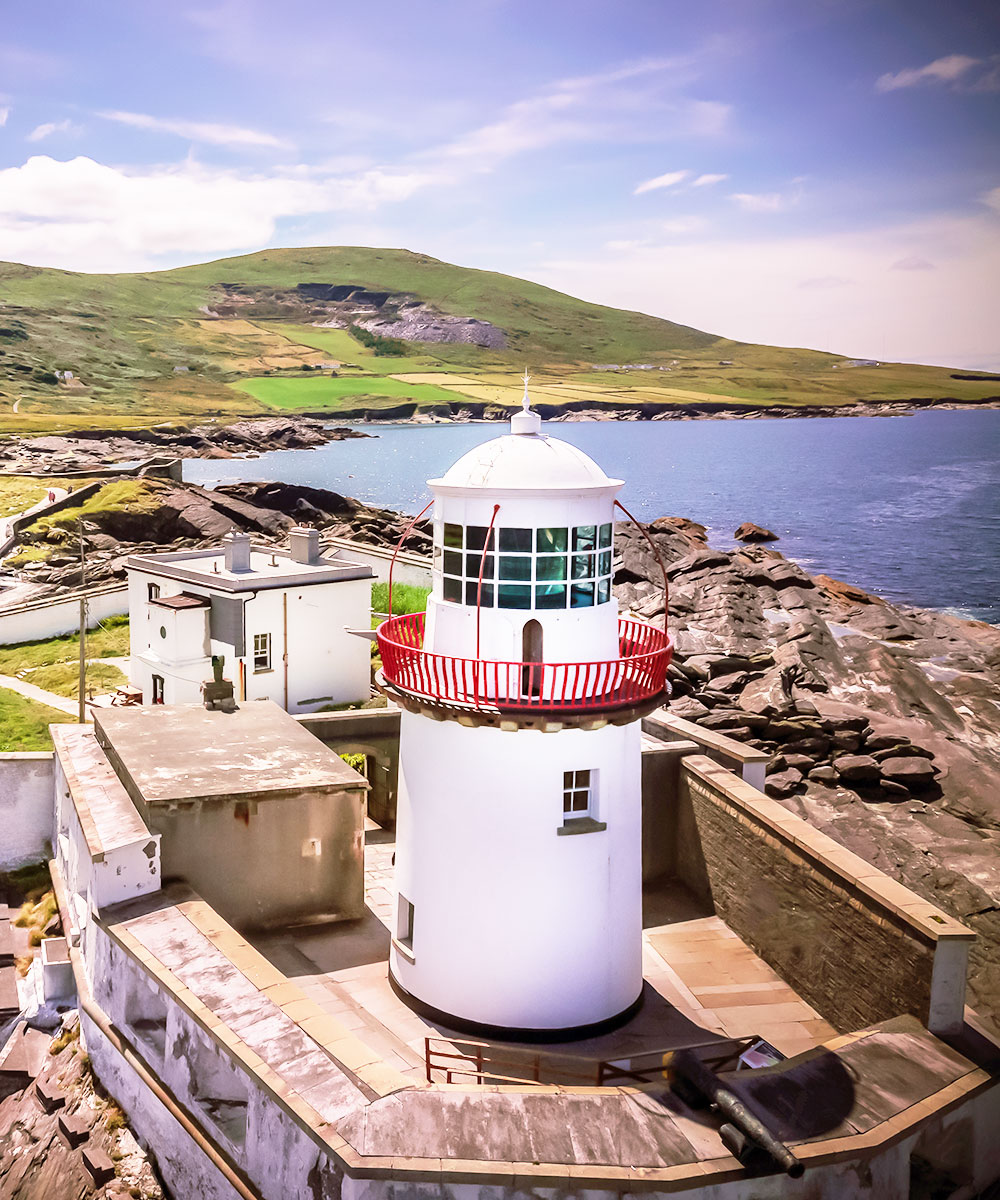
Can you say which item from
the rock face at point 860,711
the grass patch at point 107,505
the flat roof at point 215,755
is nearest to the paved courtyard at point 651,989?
the flat roof at point 215,755

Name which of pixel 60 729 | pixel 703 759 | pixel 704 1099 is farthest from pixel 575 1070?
pixel 60 729

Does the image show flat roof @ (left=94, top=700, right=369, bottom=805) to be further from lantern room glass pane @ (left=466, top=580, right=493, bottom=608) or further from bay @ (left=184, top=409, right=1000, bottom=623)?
bay @ (left=184, top=409, right=1000, bottom=623)

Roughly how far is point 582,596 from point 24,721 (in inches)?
914

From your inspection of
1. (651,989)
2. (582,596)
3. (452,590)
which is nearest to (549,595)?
(582,596)

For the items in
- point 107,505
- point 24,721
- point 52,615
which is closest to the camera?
point 24,721

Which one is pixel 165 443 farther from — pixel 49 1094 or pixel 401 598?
pixel 49 1094

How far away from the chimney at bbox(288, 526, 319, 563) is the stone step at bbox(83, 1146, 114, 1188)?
23366 millimetres

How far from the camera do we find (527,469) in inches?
464

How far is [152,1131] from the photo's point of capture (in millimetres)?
11969

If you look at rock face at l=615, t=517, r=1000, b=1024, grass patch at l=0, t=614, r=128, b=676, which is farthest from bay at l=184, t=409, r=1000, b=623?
grass patch at l=0, t=614, r=128, b=676

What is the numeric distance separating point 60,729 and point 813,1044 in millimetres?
13750

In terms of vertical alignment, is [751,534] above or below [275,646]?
below

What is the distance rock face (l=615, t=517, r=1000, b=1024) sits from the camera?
854 inches

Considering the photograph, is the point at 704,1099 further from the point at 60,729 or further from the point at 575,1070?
the point at 60,729
